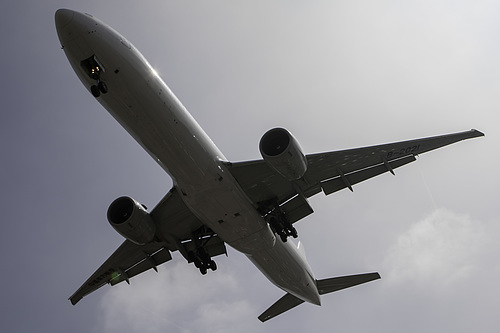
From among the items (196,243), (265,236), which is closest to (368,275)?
(265,236)

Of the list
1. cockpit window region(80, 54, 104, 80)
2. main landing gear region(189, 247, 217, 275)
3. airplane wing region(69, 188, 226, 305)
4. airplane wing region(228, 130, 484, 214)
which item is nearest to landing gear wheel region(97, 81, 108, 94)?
cockpit window region(80, 54, 104, 80)

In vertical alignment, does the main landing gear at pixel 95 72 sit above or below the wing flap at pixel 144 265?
above

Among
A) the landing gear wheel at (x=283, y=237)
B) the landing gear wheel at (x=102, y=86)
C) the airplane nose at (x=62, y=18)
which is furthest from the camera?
the landing gear wheel at (x=283, y=237)

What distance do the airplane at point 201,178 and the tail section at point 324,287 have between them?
0.16ft

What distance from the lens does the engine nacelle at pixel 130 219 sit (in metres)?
18.4

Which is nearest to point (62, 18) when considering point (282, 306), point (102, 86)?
point (102, 86)

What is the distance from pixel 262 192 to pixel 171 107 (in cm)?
533

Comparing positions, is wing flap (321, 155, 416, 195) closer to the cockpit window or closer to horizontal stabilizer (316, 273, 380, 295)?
horizontal stabilizer (316, 273, 380, 295)

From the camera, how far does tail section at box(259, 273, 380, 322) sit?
2231 centimetres

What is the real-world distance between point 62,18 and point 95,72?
162 cm

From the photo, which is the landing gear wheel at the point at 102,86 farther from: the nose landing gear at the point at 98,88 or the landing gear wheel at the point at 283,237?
the landing gear wheel at the point at 283,237

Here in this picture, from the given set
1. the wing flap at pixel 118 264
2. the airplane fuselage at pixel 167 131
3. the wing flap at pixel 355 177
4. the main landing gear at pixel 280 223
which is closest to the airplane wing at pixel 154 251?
the wing flap at pixel 118 264

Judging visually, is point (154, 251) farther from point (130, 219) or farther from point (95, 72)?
point (95, 72)

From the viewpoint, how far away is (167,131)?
582 inches
